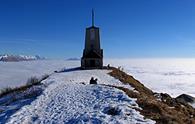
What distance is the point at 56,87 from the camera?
27062 mm

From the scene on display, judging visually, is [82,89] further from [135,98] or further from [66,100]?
[135,98]

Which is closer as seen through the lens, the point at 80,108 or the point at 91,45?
the point at 80,108

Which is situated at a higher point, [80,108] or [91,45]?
[91,45]

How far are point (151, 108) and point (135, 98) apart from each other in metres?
2.61

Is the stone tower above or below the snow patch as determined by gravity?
above

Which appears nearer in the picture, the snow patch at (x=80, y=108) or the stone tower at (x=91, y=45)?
the snow patch at (x=80, y=108)

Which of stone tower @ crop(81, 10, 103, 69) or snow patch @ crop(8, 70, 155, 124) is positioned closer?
snow patch @ crop(8, 70, 155, 124)

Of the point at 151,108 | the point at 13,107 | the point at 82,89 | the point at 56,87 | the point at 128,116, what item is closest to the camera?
the point at 128,116

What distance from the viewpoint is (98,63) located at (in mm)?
53844

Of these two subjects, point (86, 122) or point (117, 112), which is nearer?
point (86, 122)

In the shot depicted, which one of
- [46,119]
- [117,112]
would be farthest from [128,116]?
[46,119]

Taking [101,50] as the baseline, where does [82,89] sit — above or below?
below

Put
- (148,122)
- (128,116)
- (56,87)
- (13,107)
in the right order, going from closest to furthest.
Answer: (148,122) → (128,116) → (13,107) → (56,87)

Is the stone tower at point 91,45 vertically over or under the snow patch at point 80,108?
over
